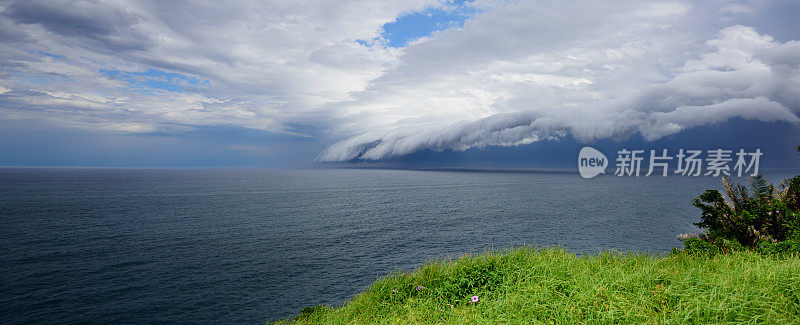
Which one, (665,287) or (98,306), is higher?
(665,287)

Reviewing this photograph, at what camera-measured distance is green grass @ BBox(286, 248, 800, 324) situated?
6.65 m

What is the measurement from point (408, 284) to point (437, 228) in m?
55.7

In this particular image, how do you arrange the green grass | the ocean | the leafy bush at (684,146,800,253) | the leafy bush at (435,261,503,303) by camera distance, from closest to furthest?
the green grass
the leafy bush at (435,261,503,303)
the leafy bush at (684,146,800,253)
the ocean

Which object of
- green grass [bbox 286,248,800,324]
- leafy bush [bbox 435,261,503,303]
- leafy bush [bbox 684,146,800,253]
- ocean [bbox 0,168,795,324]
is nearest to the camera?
green grass [bbox 286,248,800,324]

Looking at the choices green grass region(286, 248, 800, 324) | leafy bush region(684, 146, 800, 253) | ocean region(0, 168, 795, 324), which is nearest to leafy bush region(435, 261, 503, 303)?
green grass region(286, 248, 800, 324)

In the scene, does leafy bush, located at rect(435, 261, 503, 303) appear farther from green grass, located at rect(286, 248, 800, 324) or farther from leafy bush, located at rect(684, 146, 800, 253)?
leafy bush, located at rect(684, 146, 800, 253)

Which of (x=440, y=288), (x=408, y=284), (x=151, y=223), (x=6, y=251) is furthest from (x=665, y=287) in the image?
(x=151, y=223)

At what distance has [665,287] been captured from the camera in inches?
309

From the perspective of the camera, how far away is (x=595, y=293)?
25.8ft

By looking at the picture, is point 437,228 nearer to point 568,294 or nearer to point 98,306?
point 98,306

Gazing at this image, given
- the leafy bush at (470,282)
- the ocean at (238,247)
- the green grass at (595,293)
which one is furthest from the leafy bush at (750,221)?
the ocean at (238,247)

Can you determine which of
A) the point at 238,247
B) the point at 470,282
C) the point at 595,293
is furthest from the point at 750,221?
the point at 238,247

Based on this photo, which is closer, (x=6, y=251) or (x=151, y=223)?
(x=6, y=251)

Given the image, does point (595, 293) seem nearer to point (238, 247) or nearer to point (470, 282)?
point (470, 282)
